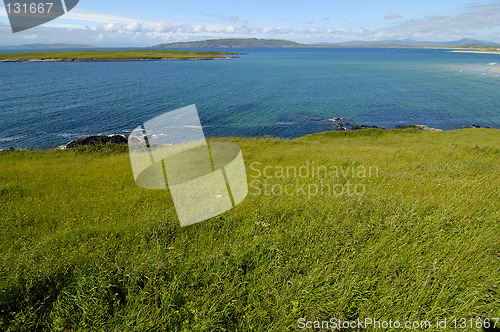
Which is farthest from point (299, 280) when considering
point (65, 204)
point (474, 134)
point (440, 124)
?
point (440, 124)

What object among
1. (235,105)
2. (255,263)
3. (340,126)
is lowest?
(340,126)

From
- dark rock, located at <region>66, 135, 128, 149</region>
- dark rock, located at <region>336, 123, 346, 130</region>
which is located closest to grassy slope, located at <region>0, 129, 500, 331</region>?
dark rock, located at <region>66, 135, 128, 149</region>

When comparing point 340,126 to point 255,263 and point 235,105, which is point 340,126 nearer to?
point 235,105

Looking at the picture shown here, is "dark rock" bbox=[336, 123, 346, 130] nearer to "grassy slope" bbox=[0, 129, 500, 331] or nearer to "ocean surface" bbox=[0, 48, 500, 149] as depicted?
"ocean surface" bbox=[0, 48, 500, 149]

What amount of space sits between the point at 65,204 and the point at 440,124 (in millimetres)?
53459

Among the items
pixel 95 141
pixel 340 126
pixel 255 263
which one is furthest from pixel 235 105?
pixel 255 263

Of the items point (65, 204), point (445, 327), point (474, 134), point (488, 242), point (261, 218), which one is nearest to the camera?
point (445, 327)

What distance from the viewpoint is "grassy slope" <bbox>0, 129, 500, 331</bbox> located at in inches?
158

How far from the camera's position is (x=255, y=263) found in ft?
16.8

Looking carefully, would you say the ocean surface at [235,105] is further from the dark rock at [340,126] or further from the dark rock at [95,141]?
the dark rock at [95,141]

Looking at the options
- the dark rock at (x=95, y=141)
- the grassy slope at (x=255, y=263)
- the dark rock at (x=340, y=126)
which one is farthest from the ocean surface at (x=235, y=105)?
the grassy slope at (x=255, y=263)

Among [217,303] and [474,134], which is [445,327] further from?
[474,134]

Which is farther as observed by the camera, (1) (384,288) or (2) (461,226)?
(2) (461,226)

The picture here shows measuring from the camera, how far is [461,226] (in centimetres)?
618
